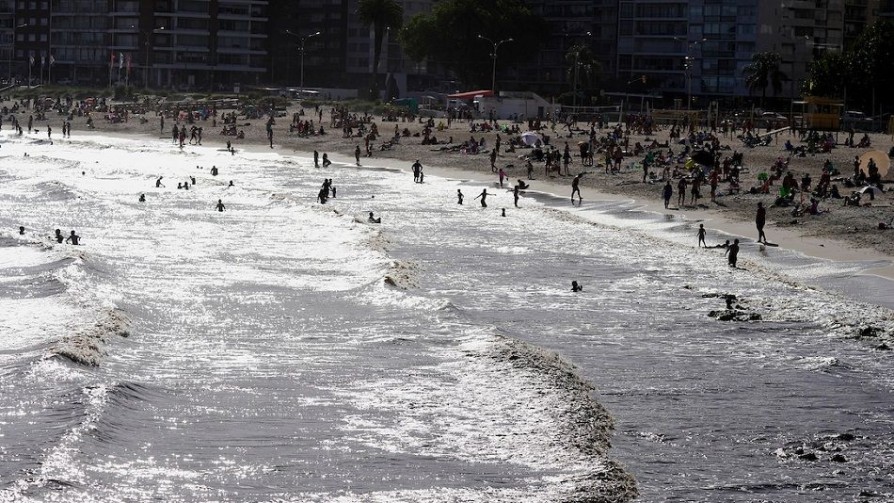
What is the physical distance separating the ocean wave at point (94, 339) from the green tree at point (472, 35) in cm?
9493

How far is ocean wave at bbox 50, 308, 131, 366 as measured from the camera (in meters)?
23.8

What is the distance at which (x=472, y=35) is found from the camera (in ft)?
396

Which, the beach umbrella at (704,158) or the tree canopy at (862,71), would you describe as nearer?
the beach umbrella at (704,158)

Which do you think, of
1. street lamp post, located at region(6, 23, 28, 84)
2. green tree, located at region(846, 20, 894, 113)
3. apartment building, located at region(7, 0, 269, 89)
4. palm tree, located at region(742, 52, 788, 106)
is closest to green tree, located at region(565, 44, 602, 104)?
palm tree, located at region(742, 52, 788, 106)

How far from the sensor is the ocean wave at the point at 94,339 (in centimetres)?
2377

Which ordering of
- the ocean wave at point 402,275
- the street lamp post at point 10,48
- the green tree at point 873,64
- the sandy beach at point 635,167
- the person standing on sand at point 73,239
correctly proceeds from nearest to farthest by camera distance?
the ocean wave at point 402,275 → the person standing on sand at point 73,239 → the sandy beach at point 635,167 → the green tree at point 873,64 → the street lamp post at point 10,48

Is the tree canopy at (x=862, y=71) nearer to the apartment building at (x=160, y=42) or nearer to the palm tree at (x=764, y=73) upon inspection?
the palm tree at (x=764, y=73)

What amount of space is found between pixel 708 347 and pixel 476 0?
98853mm

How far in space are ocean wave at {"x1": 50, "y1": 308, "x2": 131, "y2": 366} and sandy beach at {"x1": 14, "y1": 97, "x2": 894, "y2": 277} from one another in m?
19.1

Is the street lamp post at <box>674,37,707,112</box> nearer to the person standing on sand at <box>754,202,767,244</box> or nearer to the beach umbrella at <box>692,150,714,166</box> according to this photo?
the beach umbrella at <box>692,150,714,166</box>

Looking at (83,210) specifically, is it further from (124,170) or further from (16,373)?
(16,373)

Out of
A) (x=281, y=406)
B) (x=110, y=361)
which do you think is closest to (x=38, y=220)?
(x=110, y=361)

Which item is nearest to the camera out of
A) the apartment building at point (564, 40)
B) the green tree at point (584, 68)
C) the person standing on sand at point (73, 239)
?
the person standing on sand at point (73, 239)

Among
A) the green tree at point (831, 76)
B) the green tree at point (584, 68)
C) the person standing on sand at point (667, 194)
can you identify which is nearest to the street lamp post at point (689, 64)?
the green tree at point (584, 68)
